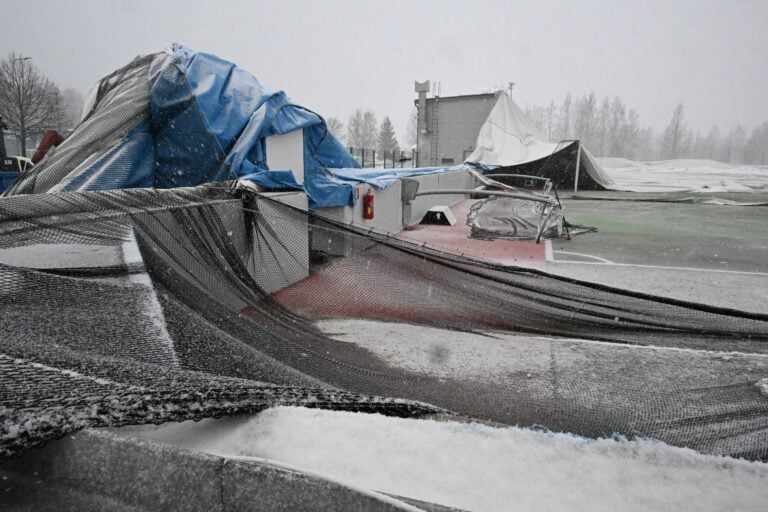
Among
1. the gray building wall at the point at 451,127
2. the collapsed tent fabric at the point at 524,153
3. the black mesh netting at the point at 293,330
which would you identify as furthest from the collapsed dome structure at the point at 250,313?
the gray building wall at the point at 451,127

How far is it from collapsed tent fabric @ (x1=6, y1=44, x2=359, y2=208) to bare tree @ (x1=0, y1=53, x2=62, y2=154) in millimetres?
30641

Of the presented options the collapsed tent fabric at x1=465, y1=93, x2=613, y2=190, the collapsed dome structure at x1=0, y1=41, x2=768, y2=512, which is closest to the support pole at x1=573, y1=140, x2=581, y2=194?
the collapsed tent fabric at x1=465, y1=93, x2=613, y2=190

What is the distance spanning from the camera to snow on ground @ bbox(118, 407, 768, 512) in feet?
3.49

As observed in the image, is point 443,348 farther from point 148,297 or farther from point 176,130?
point 176,130

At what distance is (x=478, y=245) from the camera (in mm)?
9383

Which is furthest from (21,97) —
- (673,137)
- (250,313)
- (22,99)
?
(673,137)

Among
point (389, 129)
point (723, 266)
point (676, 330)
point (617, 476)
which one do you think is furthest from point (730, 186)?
point (389, 129)

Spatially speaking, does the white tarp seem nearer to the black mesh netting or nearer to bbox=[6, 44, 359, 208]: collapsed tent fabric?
bbox=[6, 44, 359, 208]: collapsed tent fabric

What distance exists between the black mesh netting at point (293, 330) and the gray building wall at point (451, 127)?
22.8m

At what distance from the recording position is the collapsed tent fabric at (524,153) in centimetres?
2236

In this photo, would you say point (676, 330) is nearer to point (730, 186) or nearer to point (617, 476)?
point (617, 476)

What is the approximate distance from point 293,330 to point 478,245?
21.3ft

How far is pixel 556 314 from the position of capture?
12.4 ft

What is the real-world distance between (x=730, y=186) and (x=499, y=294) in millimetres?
27269
